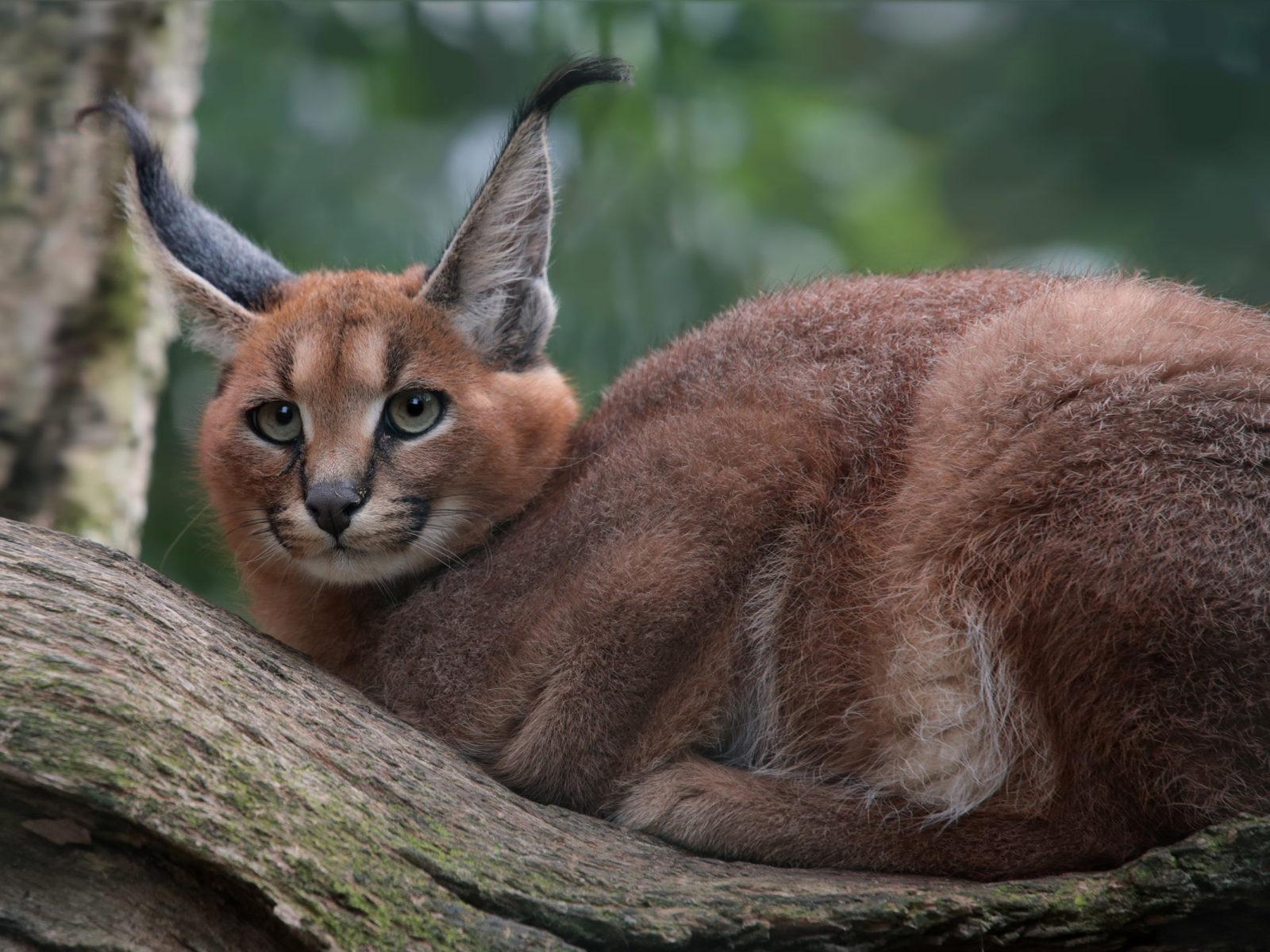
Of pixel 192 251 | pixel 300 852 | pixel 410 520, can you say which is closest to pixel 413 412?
pixel 410 520

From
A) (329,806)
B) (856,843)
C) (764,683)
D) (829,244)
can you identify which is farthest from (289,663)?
(829,244)

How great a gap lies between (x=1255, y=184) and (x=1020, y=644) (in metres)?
3.76

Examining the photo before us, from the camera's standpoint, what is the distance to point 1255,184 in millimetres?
6520

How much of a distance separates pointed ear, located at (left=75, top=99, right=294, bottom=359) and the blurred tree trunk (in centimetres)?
96

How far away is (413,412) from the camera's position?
5.13 meters

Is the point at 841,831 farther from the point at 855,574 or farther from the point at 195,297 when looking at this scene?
the point at 195,297

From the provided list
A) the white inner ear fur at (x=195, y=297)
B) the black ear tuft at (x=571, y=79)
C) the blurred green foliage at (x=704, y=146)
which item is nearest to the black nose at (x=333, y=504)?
the white inner ear fur at (x=195, y=297)

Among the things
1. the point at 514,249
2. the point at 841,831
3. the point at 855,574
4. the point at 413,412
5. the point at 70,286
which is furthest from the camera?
the point at 70,286

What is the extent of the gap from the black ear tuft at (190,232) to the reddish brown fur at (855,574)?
379 millimetres

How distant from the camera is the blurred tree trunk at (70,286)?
6320mm

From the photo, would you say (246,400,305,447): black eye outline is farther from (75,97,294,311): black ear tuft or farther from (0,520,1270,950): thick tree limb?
(0,520,1270,950): thick tree limb

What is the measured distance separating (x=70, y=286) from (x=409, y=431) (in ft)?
8.63

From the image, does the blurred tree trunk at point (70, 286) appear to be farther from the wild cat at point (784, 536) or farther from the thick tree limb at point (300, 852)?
the thick tree limb at point (300, 852)

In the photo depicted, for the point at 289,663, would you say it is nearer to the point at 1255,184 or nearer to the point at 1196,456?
the point at 1196,456
